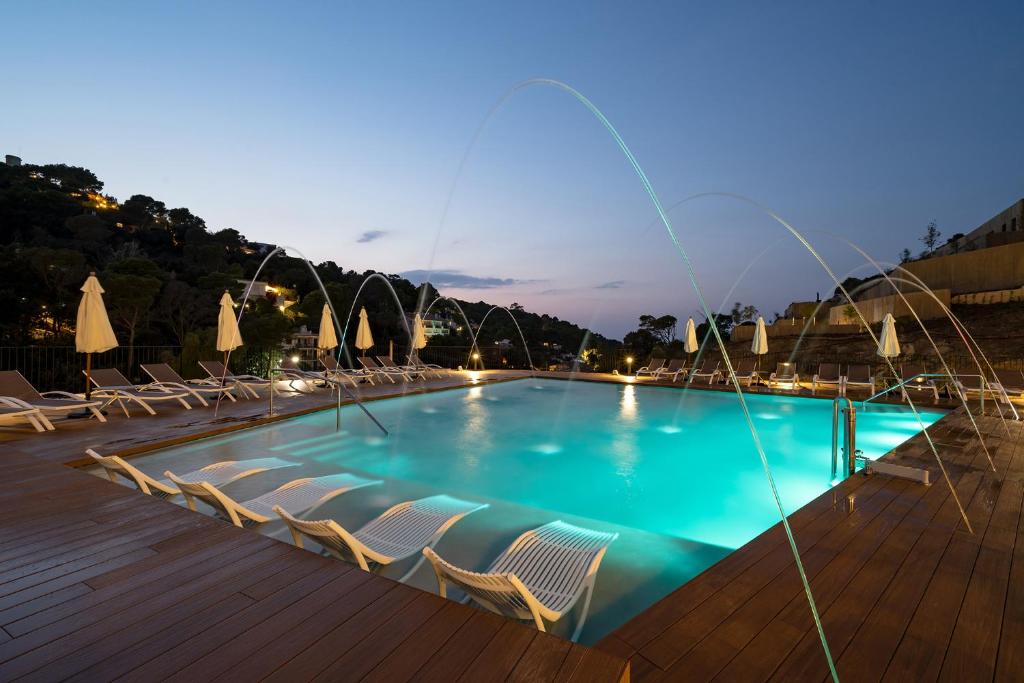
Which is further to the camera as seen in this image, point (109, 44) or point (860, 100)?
point (860, 100)

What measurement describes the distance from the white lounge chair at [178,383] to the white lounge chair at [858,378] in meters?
14.9

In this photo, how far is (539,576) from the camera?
121 inches

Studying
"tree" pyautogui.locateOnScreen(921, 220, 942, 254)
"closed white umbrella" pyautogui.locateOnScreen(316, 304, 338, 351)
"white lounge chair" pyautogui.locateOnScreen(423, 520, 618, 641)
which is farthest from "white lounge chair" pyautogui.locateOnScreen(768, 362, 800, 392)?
"tree" pyautogui.locateOnScreen(921, 220, 942, 254)

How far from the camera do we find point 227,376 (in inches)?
457

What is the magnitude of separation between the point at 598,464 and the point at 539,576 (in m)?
4.85

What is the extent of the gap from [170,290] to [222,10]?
1845cm

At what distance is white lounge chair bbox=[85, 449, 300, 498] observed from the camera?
4398mm

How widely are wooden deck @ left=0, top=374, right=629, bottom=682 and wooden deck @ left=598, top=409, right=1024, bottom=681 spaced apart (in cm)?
52

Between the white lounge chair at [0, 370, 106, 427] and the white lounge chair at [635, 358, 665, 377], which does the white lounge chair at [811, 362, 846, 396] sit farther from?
the white lounge chair at [0, 370, 106, 427]

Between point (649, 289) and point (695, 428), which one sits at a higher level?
point (649, 289)

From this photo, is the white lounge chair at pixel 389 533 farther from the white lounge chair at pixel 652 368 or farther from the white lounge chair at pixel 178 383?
the white lounge chair at pixel 652 368

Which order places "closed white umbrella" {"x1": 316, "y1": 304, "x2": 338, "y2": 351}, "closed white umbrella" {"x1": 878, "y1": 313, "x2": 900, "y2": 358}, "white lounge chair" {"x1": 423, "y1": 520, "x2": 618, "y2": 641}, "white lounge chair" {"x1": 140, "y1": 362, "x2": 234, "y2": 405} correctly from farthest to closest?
"closed white umbrella" {"x1": 316, "y1": 304, "x2": 338, "y2": 351}
"closed white umbrella" {"x1": 878, "y1": 313, "x2": 900, "y2": 358}
"white lounge chair" {"x1": 140, "y1": 362, "x2": 234, "y2": 405}
"white lounge chair" {"x1": 423, "y1": 520, "x2": 618, "y2": 641}

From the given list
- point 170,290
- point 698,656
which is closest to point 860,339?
point 698,656

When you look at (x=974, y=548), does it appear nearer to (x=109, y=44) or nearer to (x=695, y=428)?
(x=695, y=428)
